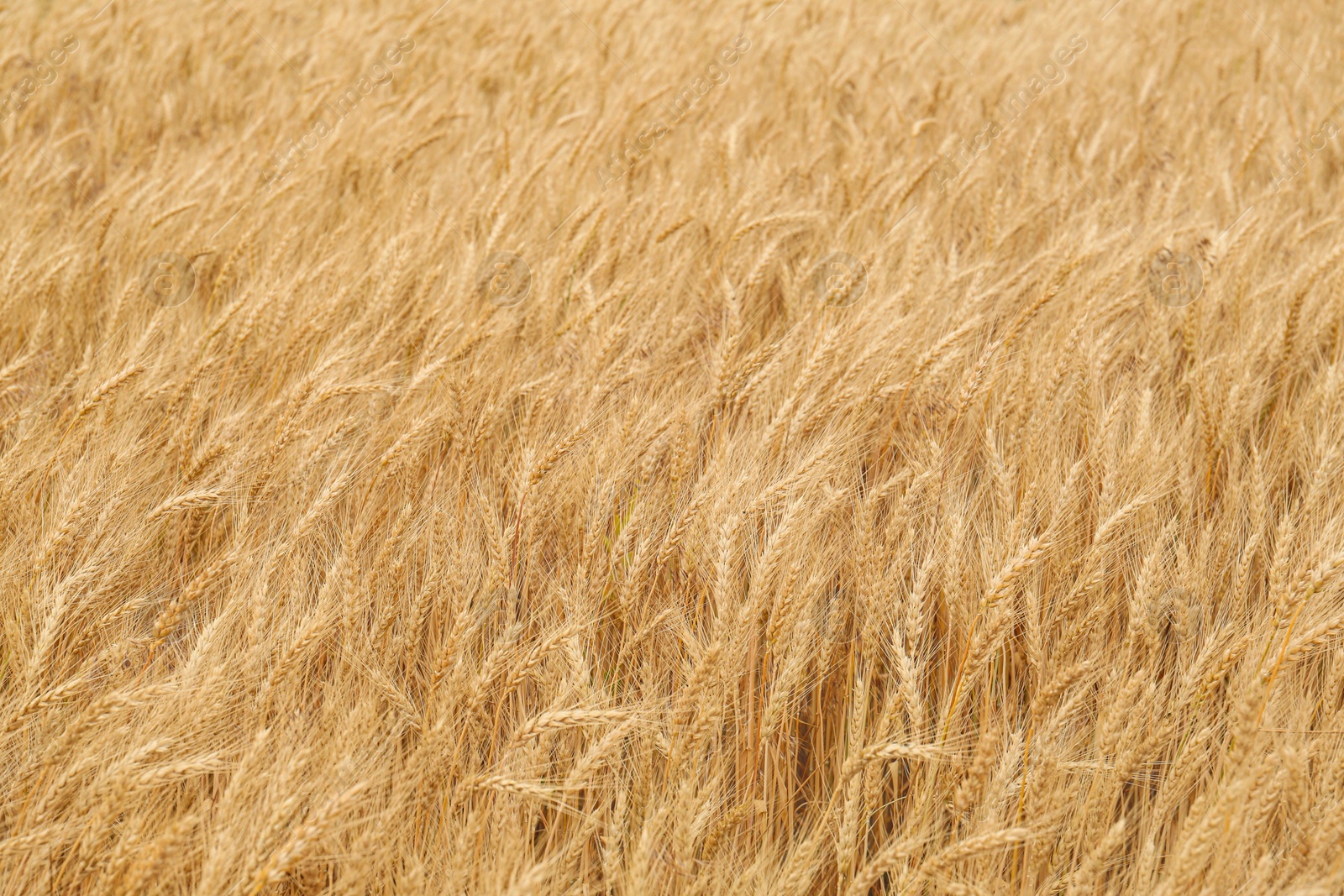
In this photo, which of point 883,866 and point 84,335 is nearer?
point 883,866

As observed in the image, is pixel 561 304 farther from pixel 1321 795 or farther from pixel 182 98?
pixel 182 98

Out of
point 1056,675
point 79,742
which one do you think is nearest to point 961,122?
point 1056,675

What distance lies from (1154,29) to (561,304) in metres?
4.23

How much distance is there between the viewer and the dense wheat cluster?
0.99 metres

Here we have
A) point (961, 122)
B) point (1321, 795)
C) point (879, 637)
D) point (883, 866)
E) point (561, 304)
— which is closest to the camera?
point (883, 866)

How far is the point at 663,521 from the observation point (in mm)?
1404

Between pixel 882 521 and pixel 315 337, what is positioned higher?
pixel 315 337

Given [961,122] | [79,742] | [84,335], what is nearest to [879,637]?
[79,742]

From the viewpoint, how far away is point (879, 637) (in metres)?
1.22

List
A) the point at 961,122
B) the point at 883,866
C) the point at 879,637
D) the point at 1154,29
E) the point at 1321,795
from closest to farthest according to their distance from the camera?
1. the point at 883,866
2. the point at 1321,795
3. the point at 879,637
4. the point at 961,122
5. the point at 1154,29

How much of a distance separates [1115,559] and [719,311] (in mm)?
1049

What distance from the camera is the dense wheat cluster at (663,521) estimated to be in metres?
0.99

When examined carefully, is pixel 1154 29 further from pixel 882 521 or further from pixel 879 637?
pixel 879 637

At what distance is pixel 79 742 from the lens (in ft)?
3.23
